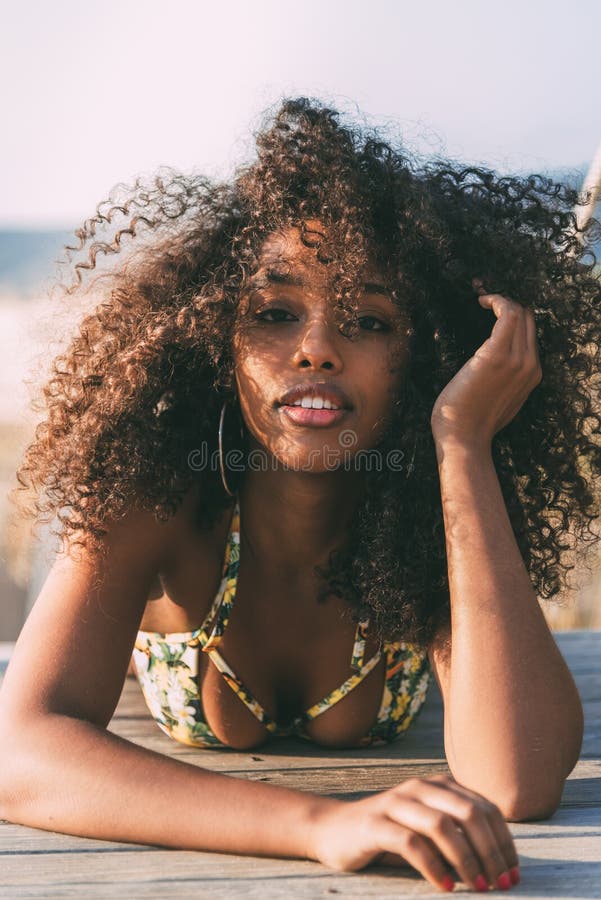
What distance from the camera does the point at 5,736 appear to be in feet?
6.95

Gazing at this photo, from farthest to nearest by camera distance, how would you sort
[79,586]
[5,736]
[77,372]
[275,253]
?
[77,372] < [275,253] < [79,586] < [5,736]

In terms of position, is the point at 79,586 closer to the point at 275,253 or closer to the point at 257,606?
the point at 257,606

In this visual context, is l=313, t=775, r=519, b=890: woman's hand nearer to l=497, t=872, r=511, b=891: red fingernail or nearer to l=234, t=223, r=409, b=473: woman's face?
l=497, t=872, r=511, b=891: red fingernail

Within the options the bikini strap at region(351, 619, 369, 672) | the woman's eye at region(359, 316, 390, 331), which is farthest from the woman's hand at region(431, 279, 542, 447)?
the bikini strap at region(351, 619, 369, 672)

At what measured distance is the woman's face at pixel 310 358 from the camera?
2439 millimetres

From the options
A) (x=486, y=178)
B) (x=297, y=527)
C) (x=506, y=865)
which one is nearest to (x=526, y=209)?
(x=486, y=178)

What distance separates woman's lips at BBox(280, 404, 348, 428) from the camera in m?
2.43

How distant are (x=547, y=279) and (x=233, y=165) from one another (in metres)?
0.90

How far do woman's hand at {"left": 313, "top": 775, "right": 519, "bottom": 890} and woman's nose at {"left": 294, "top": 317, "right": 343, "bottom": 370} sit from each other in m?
0.99

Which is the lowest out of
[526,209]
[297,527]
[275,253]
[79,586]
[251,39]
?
[79,586]

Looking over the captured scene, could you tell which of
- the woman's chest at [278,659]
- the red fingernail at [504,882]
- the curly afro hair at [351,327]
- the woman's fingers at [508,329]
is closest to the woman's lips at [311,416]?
the curly afro hair at [351,327]

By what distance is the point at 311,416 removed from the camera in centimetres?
243

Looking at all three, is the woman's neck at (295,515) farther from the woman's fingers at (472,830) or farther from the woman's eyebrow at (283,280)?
the woman's fingers at (472,830)

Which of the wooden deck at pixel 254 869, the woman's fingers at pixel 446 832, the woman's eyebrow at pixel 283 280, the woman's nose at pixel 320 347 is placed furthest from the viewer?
the woman's eyebrow at pixel 283 280
